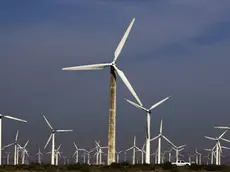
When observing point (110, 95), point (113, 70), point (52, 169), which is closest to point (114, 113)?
point (110, 95)

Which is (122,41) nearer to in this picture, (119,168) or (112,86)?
(112,86)

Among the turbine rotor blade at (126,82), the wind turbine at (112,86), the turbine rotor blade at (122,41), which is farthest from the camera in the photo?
the turbine rotor blade at (122,41)

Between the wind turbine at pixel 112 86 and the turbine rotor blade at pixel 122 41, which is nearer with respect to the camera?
the wind turbine at pixel 112 86

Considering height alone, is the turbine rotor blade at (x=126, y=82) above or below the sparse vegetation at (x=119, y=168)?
above

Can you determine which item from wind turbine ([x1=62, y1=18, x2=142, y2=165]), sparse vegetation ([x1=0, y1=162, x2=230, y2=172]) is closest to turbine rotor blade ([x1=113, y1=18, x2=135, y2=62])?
wind turbine ([x1=62, y1=18, x2=142, y2=165])

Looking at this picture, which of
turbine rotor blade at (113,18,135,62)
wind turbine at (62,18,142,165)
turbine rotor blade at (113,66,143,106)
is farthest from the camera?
turbine rotor blade at (113,18,135,62)

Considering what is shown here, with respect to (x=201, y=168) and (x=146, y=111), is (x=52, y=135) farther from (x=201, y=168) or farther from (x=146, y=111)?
(x=201, y=168)

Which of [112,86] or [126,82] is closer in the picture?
[112,86]

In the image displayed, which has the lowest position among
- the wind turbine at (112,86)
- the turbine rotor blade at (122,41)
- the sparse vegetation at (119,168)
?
the sparse vegetation at (119,168)

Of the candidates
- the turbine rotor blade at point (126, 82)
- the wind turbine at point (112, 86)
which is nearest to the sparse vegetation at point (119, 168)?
the wind turbine at point (112, 86)

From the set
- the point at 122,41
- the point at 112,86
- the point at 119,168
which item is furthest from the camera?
the point at 122,41

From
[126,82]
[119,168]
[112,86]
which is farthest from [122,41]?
[119,168]

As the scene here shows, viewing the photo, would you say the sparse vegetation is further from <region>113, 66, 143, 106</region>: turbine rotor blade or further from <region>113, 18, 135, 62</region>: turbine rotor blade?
<region>113, 18, 135, 62</region>: turbine rotor blade

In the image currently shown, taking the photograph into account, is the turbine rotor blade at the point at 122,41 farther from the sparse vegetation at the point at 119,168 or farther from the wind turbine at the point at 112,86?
the sparse vegetation at the point at 119,168
